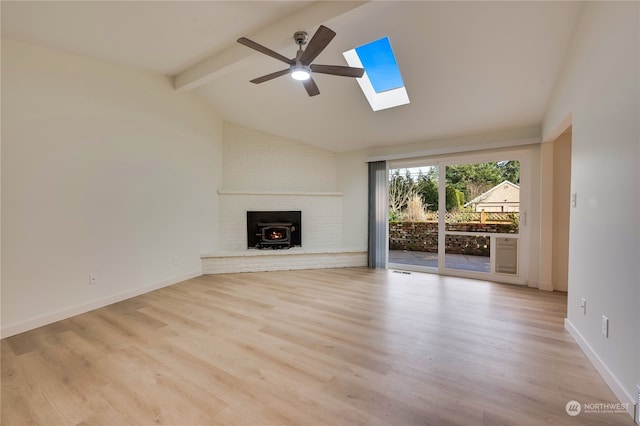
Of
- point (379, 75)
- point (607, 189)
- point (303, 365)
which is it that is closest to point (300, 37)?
point (379, 75)

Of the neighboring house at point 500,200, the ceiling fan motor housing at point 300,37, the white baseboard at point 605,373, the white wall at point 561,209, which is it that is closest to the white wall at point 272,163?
the neighboring house at point 500,200

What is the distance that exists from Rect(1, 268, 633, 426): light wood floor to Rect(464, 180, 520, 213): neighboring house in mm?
1478

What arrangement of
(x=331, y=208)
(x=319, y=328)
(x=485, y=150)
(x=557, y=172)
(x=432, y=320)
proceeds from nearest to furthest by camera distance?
(x=319, y=328)
(x=432, y=320)
(x=557, y=172)
(x=485, y=150)
(x=331, y=208)

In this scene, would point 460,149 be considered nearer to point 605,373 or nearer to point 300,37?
point 300,37

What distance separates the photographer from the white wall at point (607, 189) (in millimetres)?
1521

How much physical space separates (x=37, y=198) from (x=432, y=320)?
13.5 ft

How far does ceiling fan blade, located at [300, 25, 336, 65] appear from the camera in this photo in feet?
6.54

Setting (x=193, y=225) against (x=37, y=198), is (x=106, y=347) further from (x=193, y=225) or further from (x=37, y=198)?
(x=193, y=225)

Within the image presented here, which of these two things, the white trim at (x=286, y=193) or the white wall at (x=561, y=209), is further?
the white trim at (x=286, y=193)

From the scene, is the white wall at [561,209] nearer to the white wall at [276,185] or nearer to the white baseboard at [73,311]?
the white wall at [276,185]

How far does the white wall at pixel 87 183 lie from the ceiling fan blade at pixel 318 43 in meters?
2.55

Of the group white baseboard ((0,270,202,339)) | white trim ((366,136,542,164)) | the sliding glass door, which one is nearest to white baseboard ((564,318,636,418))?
the sliding glass door

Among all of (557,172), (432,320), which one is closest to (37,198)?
(432,320)

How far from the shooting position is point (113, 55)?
9.89ft
